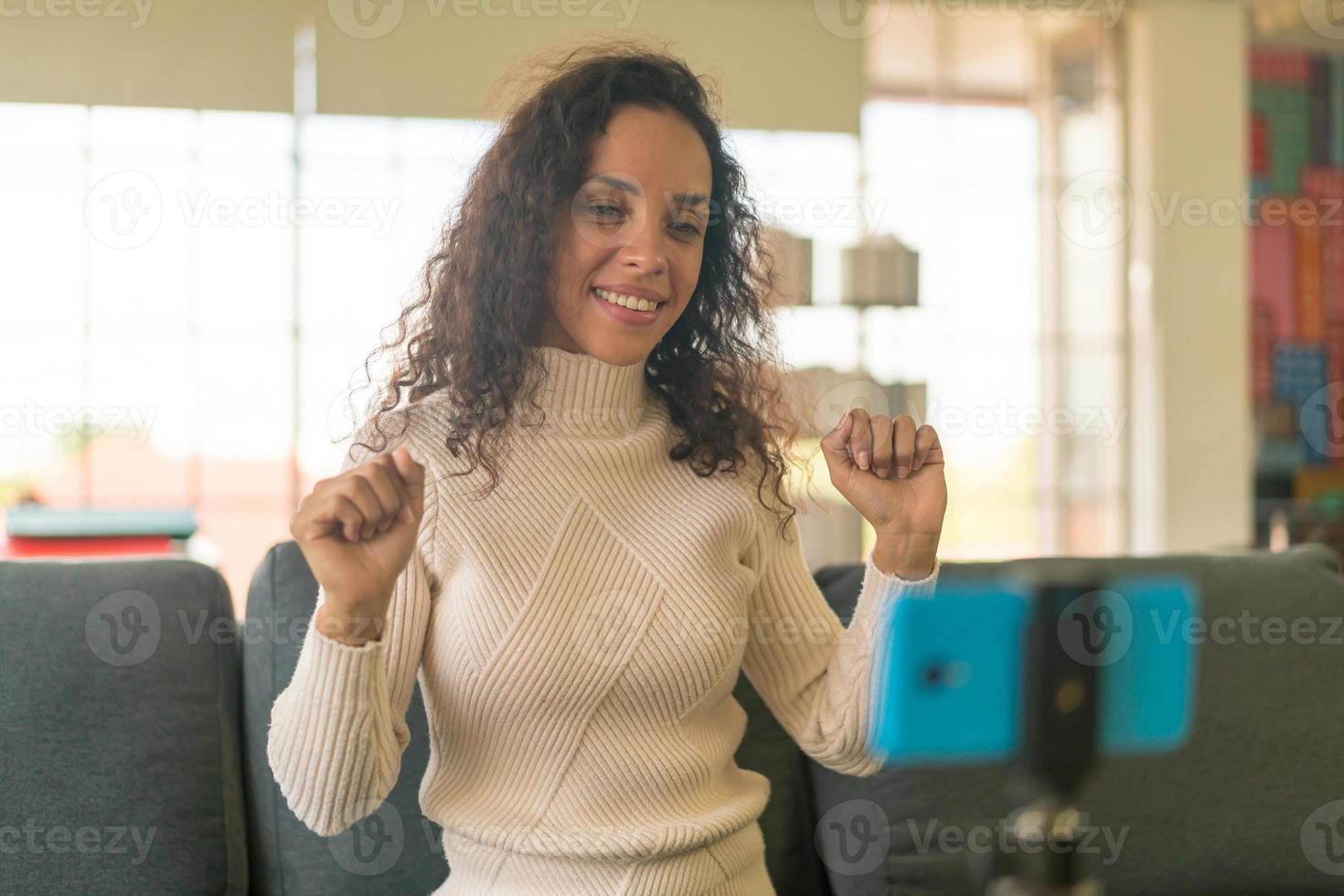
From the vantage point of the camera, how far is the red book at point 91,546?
128 inches

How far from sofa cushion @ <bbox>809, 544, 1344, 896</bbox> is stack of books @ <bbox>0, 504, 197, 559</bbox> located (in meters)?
2.15

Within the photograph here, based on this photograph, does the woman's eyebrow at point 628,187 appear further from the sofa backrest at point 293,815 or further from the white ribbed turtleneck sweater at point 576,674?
the sofa backrest at point 293,815

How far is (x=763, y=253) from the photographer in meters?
1.63

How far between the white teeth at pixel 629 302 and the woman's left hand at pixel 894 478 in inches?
10.1

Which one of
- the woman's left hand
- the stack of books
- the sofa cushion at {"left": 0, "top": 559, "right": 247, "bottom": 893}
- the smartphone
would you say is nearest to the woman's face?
the woman's left hand

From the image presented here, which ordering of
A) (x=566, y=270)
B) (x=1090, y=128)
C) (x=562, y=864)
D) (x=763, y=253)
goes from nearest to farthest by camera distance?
1. (x=562, y=864)
2. (x=566, y=270)
3. (x=763, y=253)
4. (x=1090, y=128)

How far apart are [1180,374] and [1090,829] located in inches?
212

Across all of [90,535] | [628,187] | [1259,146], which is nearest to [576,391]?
[628,187]

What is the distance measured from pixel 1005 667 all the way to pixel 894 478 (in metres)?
0.81

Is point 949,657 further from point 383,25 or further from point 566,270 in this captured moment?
point 383,25

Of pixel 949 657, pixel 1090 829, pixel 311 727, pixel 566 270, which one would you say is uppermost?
pixel 566 270

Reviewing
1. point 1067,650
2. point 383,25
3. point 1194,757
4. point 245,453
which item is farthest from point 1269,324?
point 1067,650

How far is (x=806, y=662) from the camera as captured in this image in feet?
4.64

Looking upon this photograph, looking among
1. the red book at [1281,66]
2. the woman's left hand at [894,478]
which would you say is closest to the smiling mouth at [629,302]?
the woman's left hand at [894,478]
